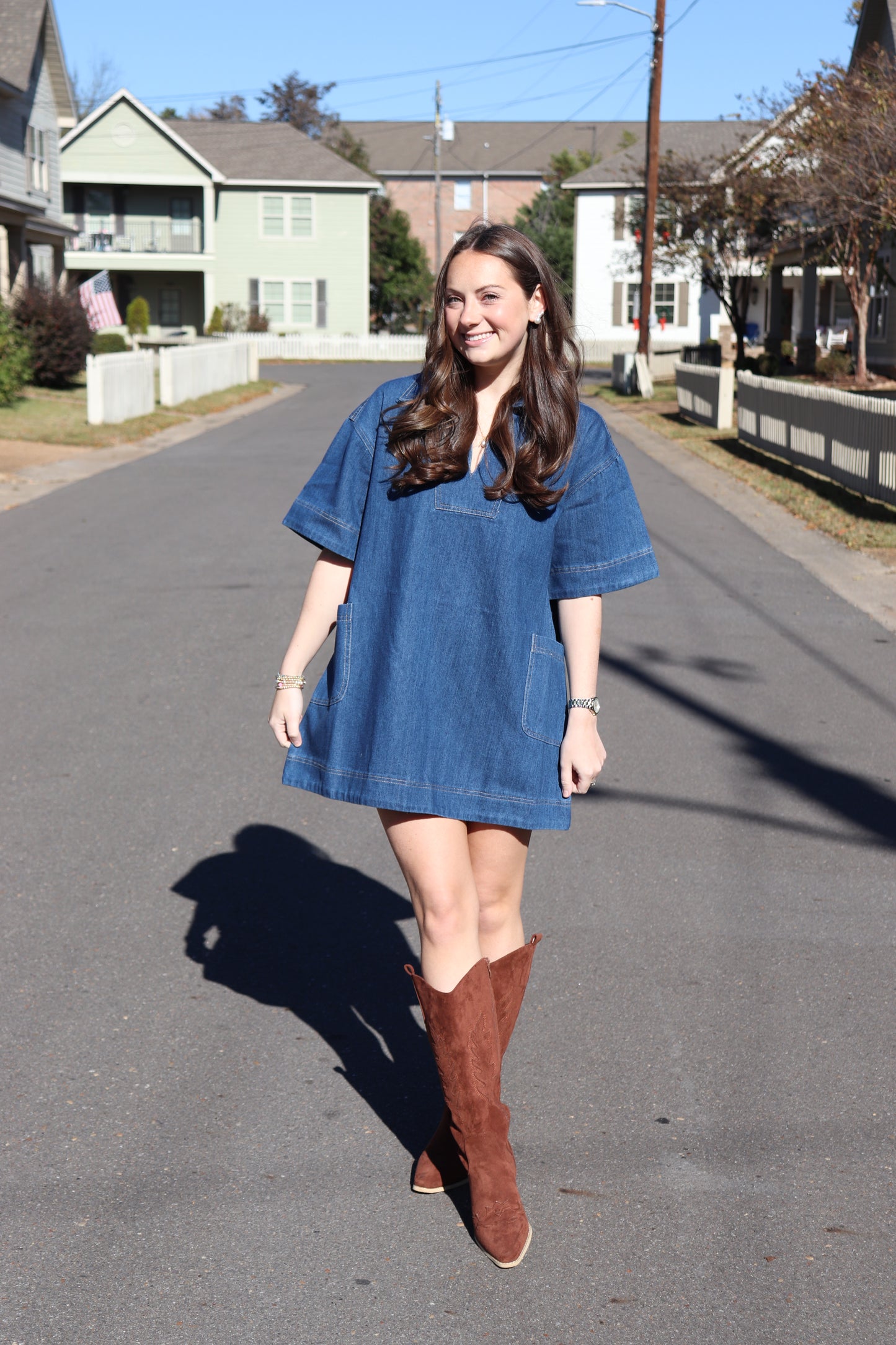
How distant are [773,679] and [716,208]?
99.6 ft

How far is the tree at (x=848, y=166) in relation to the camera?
19.6m

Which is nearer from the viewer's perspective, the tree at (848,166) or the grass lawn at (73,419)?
the tree at (848,166)

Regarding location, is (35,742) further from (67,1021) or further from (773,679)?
(773,679)

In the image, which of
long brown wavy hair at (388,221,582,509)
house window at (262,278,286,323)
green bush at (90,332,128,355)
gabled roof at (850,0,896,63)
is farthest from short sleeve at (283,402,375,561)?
house window at (262,278,286,323)

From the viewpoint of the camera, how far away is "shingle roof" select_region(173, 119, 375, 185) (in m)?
56.8

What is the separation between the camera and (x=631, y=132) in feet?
249

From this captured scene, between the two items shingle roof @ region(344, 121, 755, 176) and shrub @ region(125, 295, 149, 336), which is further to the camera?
shingle roof @ region(344, 121, 755, 176)

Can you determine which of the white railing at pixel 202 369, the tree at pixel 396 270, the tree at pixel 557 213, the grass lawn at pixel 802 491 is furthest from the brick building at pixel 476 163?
the grass lawn at pixel 802 491

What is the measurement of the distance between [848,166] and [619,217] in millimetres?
26003

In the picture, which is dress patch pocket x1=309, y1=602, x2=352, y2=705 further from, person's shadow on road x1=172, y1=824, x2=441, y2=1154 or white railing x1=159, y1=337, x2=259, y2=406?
white railing x1=159, y1=337, x2=259, y2=406

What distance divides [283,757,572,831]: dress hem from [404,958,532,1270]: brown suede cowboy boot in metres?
0.31

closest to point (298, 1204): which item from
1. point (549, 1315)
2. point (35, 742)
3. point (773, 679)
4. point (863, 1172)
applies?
point (549, 1315)

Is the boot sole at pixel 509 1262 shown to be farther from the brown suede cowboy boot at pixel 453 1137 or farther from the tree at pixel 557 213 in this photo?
the tree at pixel 557 213

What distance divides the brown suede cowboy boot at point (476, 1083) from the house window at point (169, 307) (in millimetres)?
56647
